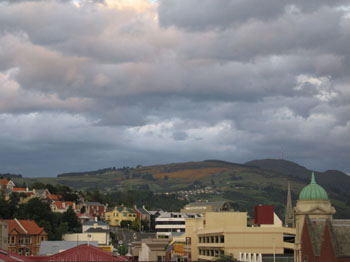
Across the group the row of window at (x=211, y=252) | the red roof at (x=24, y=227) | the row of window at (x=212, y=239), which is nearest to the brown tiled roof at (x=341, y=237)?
the row of window at (x=211, y=252)

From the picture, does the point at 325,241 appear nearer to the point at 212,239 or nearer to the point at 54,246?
the point at 212,239

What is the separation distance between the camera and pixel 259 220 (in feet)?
567

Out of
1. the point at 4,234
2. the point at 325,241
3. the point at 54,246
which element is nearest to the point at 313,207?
the point at 325,241

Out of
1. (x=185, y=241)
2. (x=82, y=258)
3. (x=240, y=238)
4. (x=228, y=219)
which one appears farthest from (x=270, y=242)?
(x=82, y=258)

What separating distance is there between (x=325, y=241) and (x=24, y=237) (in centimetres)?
10130

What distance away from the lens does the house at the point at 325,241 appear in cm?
11881

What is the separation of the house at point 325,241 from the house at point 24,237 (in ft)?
308

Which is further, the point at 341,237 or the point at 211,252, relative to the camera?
the point at 211,252

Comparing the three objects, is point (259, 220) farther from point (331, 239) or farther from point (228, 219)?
point (331, 239)

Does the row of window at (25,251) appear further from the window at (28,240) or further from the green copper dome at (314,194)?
the green copper dome at (314,194)

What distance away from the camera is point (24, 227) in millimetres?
193375

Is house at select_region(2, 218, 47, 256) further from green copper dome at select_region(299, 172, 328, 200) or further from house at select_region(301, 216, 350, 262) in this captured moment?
green copper dome at select_region(299, 172, 328, 200)

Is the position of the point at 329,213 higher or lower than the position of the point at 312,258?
higher

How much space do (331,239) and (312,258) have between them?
19.7 ft
